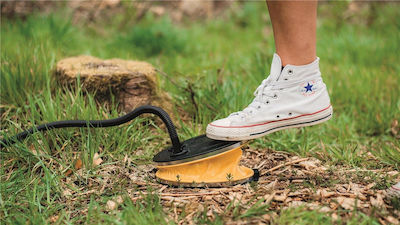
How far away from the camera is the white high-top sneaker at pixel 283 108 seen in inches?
64.2

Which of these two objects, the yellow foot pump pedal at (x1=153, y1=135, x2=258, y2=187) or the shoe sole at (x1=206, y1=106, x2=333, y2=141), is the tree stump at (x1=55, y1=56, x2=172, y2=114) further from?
the shoe sole at (x1=206, y1=106, x2=333, y2=141)

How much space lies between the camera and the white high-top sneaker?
5.35 ft

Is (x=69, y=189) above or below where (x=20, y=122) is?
below

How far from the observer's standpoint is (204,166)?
170 centimetres

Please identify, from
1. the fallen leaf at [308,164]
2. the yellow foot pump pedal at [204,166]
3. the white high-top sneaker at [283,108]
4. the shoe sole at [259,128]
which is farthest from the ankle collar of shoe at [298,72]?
the fallen leaf at [308,164]

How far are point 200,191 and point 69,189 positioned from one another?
0.58 m

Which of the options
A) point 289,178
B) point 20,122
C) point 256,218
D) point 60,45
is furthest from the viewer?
point 60,45

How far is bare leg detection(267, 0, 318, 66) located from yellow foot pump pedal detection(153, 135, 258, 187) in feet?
1.43

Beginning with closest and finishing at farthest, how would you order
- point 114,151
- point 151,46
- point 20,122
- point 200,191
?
point 200,191, point 114,151, point 20,122, point 151,46

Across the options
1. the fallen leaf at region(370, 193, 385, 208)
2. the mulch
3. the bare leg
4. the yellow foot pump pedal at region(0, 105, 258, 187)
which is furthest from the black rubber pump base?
the fallen leaf at region(370, 193, 385, 208)

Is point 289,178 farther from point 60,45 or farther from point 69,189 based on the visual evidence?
point 60,45

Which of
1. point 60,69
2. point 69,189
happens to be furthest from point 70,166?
point 60,69

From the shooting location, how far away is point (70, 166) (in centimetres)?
183

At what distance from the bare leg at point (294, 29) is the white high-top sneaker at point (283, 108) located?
0.04 m
